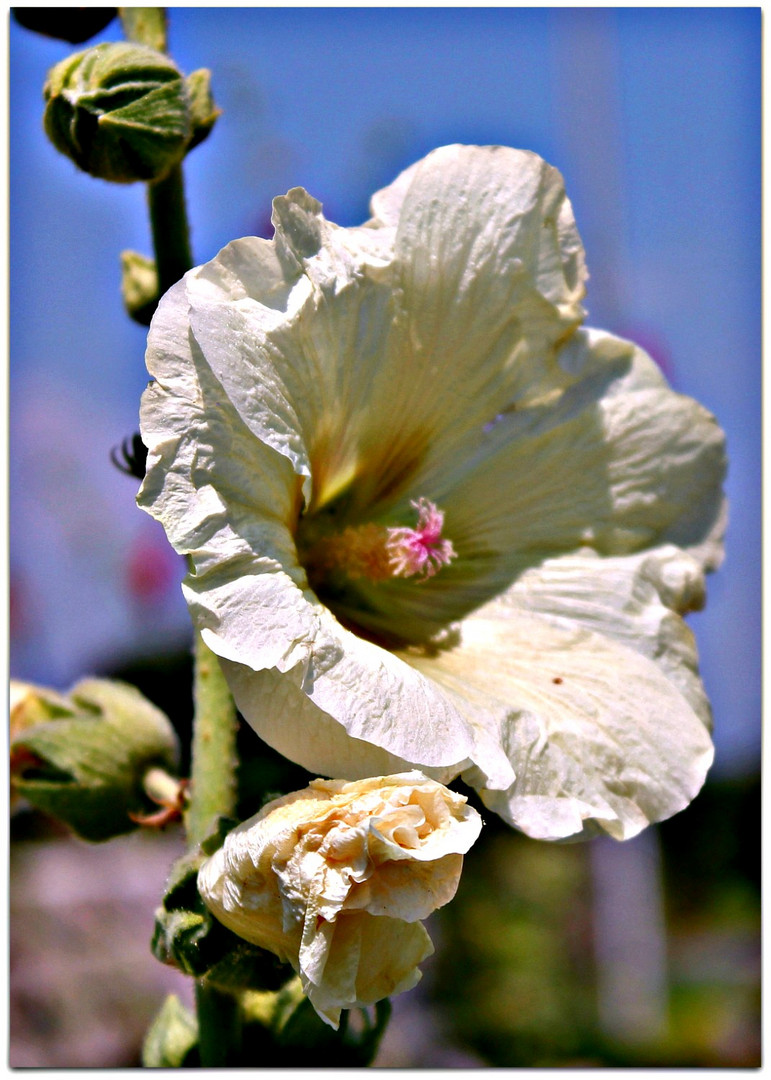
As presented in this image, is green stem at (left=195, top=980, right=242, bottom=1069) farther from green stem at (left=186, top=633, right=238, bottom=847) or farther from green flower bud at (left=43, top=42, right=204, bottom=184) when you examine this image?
green flower bud at (left=43, top=42, right=204, bottom=184)

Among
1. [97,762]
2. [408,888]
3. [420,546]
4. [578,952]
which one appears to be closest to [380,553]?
[420,546]

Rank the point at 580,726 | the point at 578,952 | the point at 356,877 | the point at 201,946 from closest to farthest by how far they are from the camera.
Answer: the point at 356,877 < the point at 201,946 < the point at 580,726 < the point at 578,952

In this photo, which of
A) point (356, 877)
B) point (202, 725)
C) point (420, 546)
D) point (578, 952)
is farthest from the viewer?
point (578, 952)

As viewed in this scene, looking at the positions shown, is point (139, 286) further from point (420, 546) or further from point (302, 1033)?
point (302, 1033)

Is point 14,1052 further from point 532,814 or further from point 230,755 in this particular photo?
point 532,814

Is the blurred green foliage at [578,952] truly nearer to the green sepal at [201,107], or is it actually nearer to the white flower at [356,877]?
the white flower at [356,877]

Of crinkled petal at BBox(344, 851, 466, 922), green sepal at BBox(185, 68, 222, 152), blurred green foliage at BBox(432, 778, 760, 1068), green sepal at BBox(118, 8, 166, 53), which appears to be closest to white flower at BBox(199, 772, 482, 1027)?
crinkled petal at BBox(344, 851, 466, 922)
